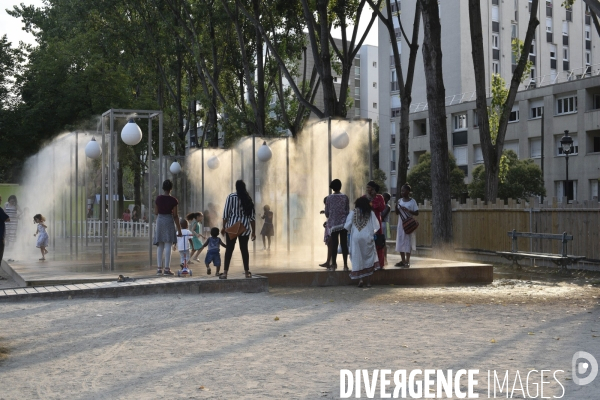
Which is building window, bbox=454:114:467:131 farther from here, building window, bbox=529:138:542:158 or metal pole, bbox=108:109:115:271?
metal pole, bbox=108:109:115:271

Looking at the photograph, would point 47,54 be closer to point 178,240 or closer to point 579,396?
point 178,240

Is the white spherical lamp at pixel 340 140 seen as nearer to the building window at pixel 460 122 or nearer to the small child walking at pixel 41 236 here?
the small child walking at pixel 41 236

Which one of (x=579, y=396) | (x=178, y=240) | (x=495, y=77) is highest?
(x=495, y=77)

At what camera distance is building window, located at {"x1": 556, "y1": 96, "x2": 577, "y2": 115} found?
53.1 metres

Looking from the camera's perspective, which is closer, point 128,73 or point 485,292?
point 485,292

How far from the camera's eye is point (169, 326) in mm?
10000

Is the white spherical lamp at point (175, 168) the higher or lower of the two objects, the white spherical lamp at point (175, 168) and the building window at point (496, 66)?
the lower

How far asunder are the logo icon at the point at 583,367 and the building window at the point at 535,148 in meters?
50.4

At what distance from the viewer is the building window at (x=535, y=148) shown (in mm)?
56625

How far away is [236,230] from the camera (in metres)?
14.0

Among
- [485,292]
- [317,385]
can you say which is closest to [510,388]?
[317,385]

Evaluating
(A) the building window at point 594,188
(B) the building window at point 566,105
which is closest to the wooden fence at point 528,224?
(A) the building window at point 594,188

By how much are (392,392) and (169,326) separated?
4.20 meters

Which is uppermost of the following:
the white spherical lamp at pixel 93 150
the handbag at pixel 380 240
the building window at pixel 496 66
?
the building window at pixel 496 66
